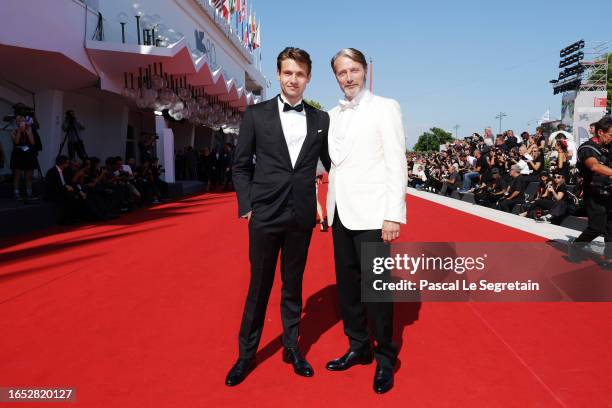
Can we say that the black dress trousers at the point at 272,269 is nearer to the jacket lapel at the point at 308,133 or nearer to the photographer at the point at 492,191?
the jacket lapel at the point at 308,133

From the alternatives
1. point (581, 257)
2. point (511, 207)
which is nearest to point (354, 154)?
point (581, 257)

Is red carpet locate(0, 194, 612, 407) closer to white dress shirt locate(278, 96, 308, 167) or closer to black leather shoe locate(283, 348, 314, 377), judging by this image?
black leather shoe locate(283, 348, 314, 377)

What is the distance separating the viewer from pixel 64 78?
12.1 meters

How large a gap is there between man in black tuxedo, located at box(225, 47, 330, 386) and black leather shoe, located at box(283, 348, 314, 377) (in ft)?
0.04

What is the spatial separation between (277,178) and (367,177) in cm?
51

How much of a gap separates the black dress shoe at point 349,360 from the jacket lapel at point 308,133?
1.23m

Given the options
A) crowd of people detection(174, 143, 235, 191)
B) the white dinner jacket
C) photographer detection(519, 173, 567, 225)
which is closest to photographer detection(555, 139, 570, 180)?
photographer detection(519, 173, 567, 225)

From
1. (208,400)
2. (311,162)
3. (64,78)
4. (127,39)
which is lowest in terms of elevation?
(208,400)

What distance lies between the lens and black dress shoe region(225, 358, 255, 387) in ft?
8.63

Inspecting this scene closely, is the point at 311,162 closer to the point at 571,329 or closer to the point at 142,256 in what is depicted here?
the point at 571,329

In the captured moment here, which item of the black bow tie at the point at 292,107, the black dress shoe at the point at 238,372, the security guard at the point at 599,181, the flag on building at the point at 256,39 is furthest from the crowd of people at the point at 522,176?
the flag on building at the point at 256,39

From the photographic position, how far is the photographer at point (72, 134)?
1156cm

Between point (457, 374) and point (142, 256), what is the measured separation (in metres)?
4.66

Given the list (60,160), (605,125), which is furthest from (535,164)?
(60,160)
